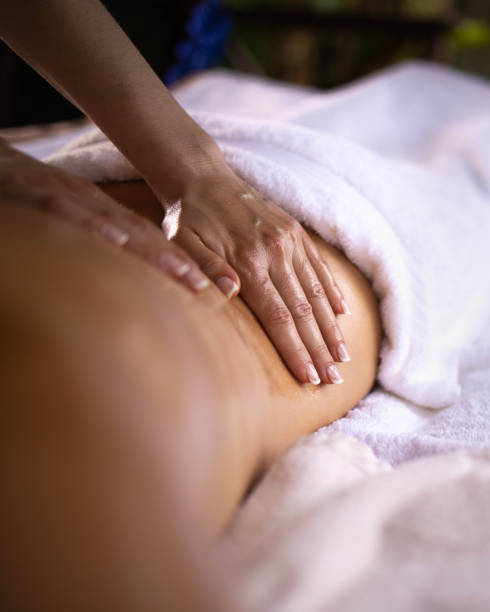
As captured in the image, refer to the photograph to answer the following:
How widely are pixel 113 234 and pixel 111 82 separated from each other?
217 millimetres

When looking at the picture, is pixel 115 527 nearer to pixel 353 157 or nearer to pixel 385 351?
pixel 385 351

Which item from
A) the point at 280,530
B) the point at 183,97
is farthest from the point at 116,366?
the point at 183,97

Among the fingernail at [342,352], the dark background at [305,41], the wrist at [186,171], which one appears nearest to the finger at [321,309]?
the fingernail at [342,352]

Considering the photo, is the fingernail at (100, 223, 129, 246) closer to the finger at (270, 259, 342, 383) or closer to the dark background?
the finger at (270, 259, 342, 383)

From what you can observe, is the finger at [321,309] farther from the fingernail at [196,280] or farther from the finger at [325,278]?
the fingernail at [196,280]

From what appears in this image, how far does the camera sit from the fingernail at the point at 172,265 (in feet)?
1.38

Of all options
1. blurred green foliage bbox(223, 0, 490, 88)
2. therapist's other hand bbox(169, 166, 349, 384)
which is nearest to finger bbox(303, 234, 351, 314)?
therapist's other hand bbox(169, 166, 349, 384)

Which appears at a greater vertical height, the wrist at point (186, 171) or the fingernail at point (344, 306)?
the wrist at point (186, 171)

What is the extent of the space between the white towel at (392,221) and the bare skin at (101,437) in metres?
0.34

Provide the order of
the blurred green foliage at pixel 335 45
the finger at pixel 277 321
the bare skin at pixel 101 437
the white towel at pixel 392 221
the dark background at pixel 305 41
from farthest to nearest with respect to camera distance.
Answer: the blurred green foliage at pixel 335 45 → the dark background at pixel 305 41 → the white towel at pixel 392 221 → the finger at pixel 277 321 → the bare skin at pixel 101 437

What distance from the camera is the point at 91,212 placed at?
42 centimetres

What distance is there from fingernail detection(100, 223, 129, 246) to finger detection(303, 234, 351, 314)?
22 centimetres

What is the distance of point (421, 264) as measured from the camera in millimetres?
697

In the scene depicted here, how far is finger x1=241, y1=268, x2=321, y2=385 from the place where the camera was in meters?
0.52
